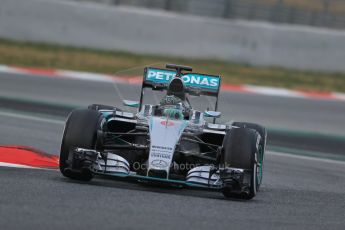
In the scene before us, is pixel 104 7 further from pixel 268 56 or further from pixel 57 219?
pixel 57 219

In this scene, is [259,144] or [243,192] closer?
[243,192]

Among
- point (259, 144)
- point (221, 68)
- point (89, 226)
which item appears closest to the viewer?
point (89, 226)

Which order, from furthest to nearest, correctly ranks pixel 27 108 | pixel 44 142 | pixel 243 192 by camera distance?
pixel 27 108, pixel 44 142, pixel 243 192

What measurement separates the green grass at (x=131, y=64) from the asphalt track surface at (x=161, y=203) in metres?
7.97

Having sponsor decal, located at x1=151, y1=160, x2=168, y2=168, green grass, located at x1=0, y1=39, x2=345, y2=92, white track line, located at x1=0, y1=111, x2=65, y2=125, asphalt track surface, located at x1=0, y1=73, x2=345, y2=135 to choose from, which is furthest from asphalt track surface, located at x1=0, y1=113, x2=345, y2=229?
green grass, located at x1=0, y1=39, x2=345, y2=92

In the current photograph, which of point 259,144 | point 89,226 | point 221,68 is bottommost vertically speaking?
point 89,226

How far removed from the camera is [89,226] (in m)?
6.71

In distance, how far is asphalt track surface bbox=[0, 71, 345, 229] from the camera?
7.01 metres

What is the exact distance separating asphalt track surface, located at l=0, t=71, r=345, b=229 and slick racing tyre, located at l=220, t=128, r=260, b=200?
0.11 metres

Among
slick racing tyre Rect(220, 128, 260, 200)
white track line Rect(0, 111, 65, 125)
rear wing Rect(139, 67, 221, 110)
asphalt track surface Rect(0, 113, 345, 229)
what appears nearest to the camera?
asphalt track surface Rect(0, 113, 345, 229)

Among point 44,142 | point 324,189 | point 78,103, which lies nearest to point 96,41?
point 78,103

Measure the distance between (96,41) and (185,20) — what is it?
2.08m

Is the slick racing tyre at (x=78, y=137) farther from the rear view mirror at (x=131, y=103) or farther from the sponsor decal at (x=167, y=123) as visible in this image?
the rear view mirror at (x=131, y=103)

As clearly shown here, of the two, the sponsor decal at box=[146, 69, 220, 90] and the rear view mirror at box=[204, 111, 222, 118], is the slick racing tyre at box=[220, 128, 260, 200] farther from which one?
the sponsor decal at box=[146, 69, 220, 90]
